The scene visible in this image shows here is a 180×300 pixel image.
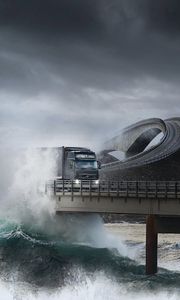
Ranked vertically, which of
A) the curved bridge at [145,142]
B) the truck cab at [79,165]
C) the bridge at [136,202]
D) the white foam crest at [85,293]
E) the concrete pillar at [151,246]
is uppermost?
the curved bridge at [145,142]

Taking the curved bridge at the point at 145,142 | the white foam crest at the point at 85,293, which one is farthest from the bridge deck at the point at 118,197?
the curved bridge at the point at 145,142

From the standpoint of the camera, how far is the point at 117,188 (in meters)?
61.3

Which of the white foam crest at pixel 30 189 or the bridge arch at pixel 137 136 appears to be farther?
the bridge arch at pixel 137 136

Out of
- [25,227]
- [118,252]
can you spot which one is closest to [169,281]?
[118,252]

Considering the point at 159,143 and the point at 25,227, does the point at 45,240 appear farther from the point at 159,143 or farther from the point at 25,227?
the point at 159,143

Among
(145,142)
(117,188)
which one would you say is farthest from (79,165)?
(145,142)

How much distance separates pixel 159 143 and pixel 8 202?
90.6 metres

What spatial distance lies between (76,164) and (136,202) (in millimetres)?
11778

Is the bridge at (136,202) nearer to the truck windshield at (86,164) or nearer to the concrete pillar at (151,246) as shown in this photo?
the concrete pillar at (151,246)

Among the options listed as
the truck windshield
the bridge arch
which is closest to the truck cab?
the truck windshield

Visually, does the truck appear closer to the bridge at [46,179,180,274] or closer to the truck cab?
the truck cab

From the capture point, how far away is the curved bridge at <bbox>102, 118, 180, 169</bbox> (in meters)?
150

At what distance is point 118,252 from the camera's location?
65500 millimetres

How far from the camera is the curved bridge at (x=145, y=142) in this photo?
150 metres
